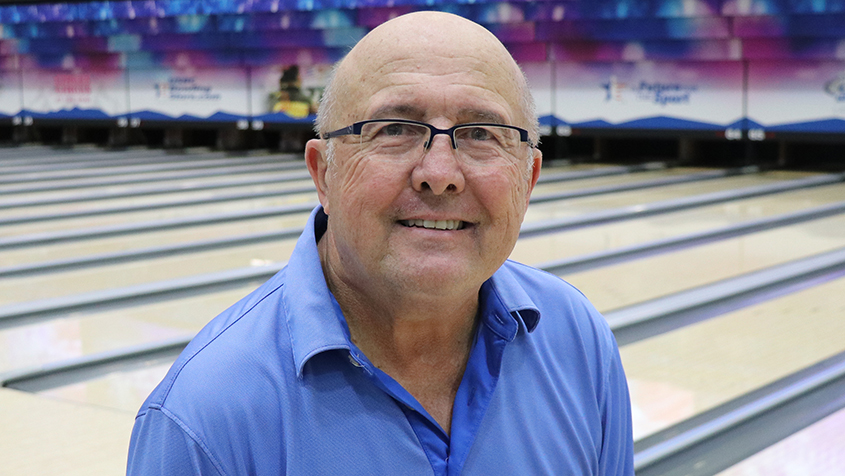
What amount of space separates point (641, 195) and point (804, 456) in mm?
4156

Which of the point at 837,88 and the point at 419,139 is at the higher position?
the point at 837,88

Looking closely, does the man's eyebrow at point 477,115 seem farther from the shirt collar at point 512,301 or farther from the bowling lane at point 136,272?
the bowling lane at point 136,272

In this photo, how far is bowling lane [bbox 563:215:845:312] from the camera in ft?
11.2

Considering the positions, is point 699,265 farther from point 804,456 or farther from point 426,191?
point 426,191

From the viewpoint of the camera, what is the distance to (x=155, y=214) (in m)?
5.42

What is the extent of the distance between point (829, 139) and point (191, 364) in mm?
6764

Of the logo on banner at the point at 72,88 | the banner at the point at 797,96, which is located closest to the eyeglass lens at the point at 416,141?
the banner at the point at 797,96

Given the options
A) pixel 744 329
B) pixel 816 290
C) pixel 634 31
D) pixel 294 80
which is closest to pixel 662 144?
pixel 634 31

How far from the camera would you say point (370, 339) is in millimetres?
950

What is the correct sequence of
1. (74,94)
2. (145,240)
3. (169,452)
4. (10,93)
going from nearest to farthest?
(169,452) < (145,240) < (74,94) < (10,93)

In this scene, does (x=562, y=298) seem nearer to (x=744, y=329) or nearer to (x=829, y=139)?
(x=744, y=329)

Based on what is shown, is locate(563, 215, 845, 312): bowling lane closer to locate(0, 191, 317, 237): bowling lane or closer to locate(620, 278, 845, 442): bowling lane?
locate(620, 278, 845, 442): bowling lane

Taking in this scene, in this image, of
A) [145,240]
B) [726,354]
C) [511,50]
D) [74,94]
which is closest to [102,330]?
[145,240]

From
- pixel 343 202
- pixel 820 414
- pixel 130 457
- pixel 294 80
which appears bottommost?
pixel 820 414
